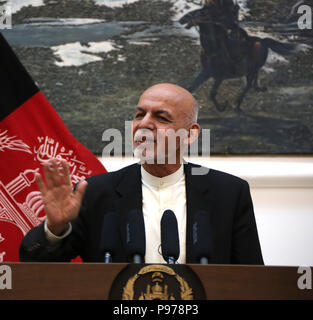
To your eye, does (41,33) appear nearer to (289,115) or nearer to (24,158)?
(24,158)

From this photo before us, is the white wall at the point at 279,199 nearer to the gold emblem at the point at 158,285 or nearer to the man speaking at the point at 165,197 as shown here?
the man speaking at the point at 165,197

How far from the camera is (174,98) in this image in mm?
2955

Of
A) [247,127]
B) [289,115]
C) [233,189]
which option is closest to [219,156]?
[247,127]

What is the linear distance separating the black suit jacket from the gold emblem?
2.72 feet

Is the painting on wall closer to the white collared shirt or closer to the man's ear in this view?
the man's ear

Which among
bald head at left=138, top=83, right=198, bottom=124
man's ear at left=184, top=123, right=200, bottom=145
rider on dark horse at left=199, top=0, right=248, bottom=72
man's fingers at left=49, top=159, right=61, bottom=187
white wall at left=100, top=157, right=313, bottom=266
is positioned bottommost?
white wall at left=100, top=157, right=313, bottom=266

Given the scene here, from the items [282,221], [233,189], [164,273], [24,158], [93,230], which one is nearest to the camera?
[164,273]

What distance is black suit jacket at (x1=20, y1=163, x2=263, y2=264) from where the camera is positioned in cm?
272

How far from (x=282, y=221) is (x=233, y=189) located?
184 centimetres

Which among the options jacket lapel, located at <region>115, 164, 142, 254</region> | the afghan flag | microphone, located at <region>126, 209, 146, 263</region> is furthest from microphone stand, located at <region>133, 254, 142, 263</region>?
the afghan flag

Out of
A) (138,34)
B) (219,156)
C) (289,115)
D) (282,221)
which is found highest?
(138,34)

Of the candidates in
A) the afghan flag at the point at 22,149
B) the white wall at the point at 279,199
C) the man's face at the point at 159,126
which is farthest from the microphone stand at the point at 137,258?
the white wall at the point at 279,199
